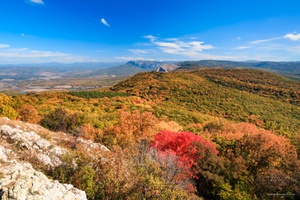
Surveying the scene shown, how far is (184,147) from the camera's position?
62.3ft

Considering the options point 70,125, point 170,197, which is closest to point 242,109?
point 70,125

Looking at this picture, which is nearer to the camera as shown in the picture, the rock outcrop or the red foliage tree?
the rock outcrop

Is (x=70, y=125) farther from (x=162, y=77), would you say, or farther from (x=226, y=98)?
(x=162, y=77)

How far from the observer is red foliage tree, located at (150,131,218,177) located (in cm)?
1688

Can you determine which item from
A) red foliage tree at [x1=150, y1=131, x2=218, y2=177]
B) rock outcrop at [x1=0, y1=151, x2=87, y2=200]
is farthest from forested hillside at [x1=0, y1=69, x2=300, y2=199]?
rock outcrop at [x1=0, y1=151, x2=87, y2=200]

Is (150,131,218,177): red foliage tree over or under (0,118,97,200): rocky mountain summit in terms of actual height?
under

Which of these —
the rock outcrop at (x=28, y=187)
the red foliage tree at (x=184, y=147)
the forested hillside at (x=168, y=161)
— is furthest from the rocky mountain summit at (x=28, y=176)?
the red foliage tree at (x=184, y=147)

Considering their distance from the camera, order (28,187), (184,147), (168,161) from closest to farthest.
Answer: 1. (28,187)
2. (168,161)
3. (184,147)

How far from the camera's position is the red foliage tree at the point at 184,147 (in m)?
16.9

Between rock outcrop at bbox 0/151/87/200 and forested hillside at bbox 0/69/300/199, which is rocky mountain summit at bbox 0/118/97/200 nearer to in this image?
rock outcrop at bbox 0/151/87/200

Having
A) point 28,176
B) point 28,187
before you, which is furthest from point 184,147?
point 28,187

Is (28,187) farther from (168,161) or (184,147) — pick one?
(184,147)

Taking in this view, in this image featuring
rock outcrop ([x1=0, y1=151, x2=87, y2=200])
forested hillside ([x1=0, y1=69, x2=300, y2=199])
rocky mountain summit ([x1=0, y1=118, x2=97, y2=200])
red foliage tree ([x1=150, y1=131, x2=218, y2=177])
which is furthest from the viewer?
red foliage tree ([x1=150, y1=131, x2=218, y2=177])

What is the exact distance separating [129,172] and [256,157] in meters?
15.7
